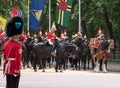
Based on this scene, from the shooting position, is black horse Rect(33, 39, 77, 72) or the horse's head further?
the horse's head

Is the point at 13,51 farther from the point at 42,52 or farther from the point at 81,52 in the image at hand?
the point at 81,52

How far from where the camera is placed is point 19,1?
59.3 m

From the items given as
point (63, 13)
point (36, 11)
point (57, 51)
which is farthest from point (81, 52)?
point (36, 11)

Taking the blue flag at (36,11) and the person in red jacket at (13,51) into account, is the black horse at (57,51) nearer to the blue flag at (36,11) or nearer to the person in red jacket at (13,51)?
the blue flag at (36,11)

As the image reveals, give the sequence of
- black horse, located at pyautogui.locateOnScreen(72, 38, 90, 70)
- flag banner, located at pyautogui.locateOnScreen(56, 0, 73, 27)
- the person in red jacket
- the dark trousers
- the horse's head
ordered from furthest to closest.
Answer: flag banner, located at pyautogui.locateOnScreen(56, 0, 73, 27) < black horse, located at pyautogui.locateOnScreen(72, 38, 90, 70) < the horse's head < the person in red jacket < the dark trousers

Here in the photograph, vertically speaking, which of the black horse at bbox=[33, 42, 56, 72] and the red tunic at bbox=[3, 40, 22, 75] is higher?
the black horse at bbox=[33, 42, 56, 72]

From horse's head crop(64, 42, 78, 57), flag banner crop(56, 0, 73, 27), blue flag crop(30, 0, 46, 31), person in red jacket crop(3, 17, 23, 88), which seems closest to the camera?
person in red jacket crop(3, 17, 23, 88)

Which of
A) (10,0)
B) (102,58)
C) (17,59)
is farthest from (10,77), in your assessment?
(10,0)

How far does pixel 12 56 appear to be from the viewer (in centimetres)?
1196

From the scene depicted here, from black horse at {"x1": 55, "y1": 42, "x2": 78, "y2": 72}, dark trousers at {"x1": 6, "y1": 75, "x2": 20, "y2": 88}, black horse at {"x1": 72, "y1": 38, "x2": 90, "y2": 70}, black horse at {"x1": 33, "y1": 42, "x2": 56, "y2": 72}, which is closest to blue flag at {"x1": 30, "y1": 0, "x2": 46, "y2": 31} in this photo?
black horse at {"x1": 72, "y1": 38, "x2": 90, "y2": 70}

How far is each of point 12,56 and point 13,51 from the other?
0.11 metres

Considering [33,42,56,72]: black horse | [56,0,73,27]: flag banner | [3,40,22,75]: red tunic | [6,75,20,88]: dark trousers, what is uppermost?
[56,0,73,27]: flag banner

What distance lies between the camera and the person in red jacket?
1184 centimetres

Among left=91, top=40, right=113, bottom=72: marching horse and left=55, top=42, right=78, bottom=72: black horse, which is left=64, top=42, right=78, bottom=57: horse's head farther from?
left=91, top=40, right=113, bottom=72: marching horse
